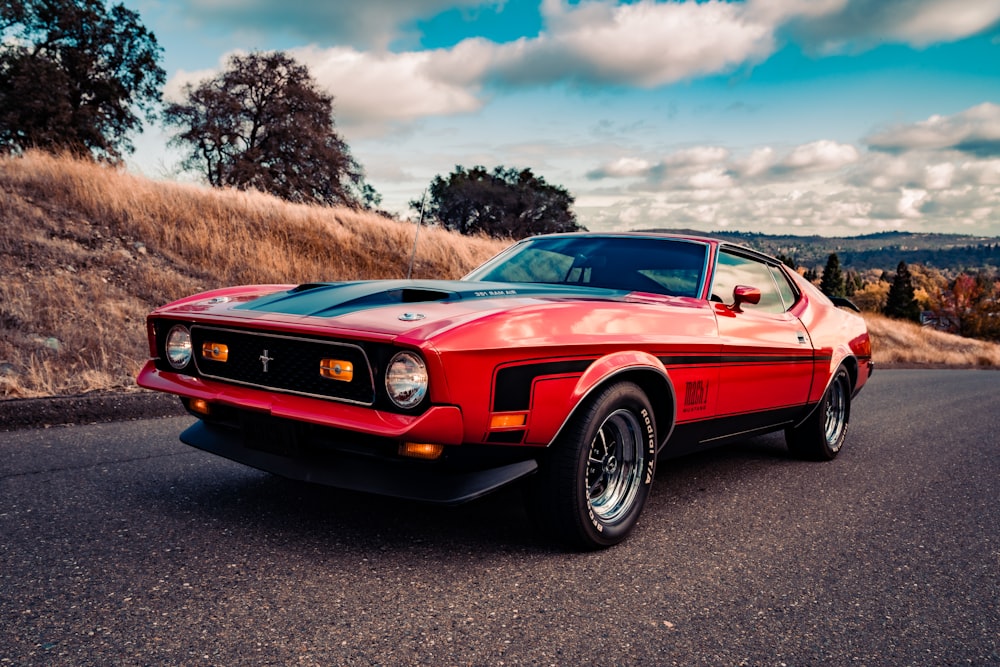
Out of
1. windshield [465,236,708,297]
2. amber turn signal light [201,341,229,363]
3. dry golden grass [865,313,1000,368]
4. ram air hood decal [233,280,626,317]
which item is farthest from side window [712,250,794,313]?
dry golden grass [865,313,1000,368]

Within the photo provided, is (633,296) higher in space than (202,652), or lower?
higher

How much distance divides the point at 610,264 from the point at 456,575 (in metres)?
2.04

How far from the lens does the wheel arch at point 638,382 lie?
2920mm

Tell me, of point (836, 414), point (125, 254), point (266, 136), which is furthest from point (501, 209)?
point (836, 414)

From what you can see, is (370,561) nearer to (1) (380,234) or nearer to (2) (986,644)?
(2) (986,644)

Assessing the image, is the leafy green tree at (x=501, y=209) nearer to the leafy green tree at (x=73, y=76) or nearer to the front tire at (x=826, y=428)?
the leafy green tree at (x=73, y=76)

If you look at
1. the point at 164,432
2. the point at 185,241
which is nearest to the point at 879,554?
the point at 164,432

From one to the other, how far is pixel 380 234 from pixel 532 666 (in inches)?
511

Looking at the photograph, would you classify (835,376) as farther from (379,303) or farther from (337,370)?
(337,370)

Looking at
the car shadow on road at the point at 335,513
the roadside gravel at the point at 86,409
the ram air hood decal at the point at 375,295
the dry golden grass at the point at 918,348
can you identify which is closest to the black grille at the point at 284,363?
the ram air hood decal at the point at 375,295

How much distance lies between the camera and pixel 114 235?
35.5ft

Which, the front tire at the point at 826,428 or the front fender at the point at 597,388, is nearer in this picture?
the front fender at the point at 597,388

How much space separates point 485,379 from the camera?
2.66 metres

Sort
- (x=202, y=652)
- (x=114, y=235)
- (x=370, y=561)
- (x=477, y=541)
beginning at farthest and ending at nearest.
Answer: (x=114, y=235) < (x=477, y=541) < (x=370, y=561) < (x=202, y=652)
